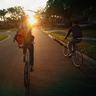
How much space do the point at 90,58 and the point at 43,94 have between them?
7.70 metres

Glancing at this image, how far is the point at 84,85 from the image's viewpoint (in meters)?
10.2

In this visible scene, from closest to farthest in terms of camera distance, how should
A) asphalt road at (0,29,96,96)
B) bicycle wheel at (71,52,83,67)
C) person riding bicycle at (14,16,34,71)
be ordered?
asphalt road at (0,29,96,96) → person riding bicycle at (14,16,34,71) → bicycle wheel at (71,52,83,67)

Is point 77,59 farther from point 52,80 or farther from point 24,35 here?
point 24,35

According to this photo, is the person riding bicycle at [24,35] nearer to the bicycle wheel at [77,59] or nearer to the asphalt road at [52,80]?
the asphalt road at [52,80]

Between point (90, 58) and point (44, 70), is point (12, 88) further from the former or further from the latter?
point (90, 58)

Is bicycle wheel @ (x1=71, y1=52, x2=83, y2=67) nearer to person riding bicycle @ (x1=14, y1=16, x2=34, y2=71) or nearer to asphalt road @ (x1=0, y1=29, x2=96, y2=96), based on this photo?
asphalt road @ (x1=0, y1=29, x2=96, y2=96)

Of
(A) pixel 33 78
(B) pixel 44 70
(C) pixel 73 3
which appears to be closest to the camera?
(A) pixel 33 78

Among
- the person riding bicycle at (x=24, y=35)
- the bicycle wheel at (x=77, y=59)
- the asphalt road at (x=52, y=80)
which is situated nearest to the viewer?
the asphalt road at (x=52, y=80)

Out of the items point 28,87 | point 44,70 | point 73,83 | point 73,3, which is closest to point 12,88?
point 28,87

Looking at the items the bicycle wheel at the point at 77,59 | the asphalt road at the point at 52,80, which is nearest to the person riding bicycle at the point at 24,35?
the asphalt road at the point at 52,80

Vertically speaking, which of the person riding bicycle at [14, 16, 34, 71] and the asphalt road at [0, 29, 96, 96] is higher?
the person riding bicycle at [14, 16, 34, 71]

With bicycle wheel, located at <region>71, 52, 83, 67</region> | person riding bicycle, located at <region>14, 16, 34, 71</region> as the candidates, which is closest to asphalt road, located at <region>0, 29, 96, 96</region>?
bicycle wheel, located at <region>71, 52, 83, 67</region>

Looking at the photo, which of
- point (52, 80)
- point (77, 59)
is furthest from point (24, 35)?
point (77, 59)

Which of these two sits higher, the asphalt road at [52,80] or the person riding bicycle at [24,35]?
the person riding bicycle at [24,35]
